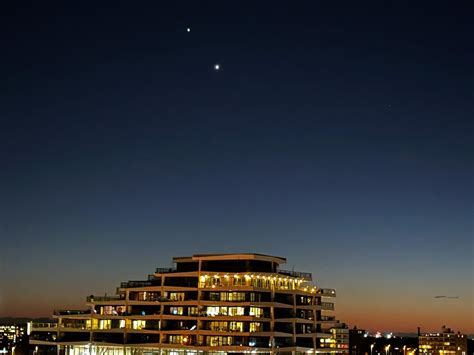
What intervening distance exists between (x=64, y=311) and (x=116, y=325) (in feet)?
36.8

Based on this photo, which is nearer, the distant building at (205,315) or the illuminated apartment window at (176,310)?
the distant building at (205,315)

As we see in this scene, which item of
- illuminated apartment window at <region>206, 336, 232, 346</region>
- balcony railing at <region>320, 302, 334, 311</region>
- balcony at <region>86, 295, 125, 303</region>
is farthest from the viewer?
balcony railing at <region>320, 302, 334, 311</region>

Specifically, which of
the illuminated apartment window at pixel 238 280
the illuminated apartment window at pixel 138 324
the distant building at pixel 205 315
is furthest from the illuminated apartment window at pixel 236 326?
the illuminated apartment window at pixel 138 324

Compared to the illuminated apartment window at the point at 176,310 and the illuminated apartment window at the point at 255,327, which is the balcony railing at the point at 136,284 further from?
the illuminated apartment window at the point at 255,327

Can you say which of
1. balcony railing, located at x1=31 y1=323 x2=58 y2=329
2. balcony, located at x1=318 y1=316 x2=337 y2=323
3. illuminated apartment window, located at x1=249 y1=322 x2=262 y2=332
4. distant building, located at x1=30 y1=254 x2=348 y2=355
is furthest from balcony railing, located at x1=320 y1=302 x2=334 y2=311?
balcony railing, located at x1=31 y1=323 x2=58 y2=329

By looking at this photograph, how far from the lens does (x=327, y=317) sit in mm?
129625

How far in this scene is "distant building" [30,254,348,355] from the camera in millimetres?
111312

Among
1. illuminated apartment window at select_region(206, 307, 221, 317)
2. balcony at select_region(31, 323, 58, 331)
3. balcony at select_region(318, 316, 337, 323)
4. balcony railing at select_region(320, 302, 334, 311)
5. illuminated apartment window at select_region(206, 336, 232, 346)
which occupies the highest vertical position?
balcony railing at select_region(320, 302, 334, 311)

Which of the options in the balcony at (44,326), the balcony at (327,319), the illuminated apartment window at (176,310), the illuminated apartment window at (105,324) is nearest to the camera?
the illuminated apartment window at (176,310)

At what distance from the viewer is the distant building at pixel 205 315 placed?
11131 cm

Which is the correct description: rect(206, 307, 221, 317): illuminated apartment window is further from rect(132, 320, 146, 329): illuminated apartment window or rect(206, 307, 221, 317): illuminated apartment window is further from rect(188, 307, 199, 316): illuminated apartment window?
rect(132, 320, 146, 329): illuminated apartment window

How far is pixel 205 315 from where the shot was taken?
371 ft

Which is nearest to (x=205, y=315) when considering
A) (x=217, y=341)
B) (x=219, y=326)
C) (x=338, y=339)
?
(x=219, y=326)

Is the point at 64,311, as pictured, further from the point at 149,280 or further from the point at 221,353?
the point at 221,353
